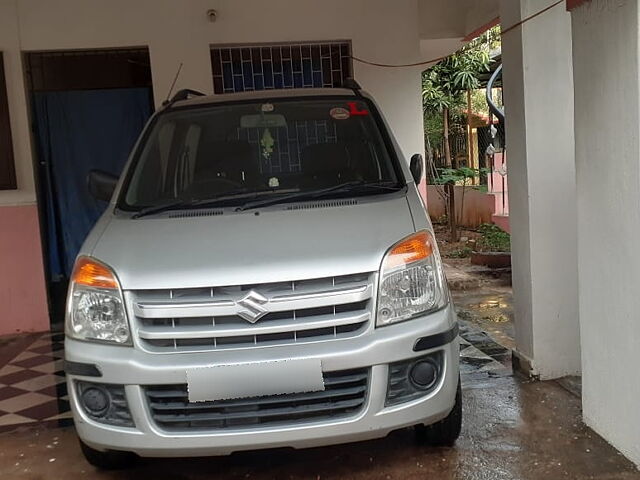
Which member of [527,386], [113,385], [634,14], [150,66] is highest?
[150,66]

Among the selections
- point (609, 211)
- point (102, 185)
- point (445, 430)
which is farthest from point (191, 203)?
point (609, 211)

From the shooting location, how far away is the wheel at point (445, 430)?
11.1 ft

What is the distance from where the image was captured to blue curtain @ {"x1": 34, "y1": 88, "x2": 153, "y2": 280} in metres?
7.08

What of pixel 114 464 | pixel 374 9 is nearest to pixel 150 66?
pixel 374 9

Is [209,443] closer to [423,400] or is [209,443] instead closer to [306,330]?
[306,330]

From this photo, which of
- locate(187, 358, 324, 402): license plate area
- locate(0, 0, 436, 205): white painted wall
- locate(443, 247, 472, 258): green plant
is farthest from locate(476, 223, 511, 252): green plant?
locate(187, 358, 324, 402): license plate area

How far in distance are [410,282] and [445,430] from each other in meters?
0.90

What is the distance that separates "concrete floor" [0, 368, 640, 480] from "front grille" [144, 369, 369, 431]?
60 centimetres

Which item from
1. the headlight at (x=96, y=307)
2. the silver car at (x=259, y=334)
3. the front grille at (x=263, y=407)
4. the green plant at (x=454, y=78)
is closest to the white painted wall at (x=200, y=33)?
the silver car at (x=259, y=334)

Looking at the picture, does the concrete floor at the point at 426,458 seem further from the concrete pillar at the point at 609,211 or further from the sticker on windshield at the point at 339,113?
the sticker on windshield at the point at 339,113

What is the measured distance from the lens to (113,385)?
2.89 m

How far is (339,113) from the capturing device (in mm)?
4109

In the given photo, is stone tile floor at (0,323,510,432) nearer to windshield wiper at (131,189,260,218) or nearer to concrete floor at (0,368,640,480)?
concrete floor at (0,368,640,480)

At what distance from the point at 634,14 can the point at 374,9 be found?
4203 mm
